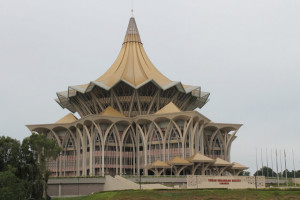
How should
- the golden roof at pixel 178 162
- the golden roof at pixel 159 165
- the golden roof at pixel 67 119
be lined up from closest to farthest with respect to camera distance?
the golden roof at pixel 178 162 < the golden roof at pixel 159 165 < the golden roof at pixel 67 119

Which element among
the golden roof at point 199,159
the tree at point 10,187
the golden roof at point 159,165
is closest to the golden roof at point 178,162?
the golden roof at point 159,165

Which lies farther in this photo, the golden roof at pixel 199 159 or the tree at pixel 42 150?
the golden roof at pixel 199 159

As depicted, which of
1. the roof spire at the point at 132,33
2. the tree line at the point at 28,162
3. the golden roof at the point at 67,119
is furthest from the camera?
the roof spire at the point at 132,33

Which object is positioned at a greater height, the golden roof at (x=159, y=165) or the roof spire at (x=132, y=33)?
the roof spire at (x=132, y=33)

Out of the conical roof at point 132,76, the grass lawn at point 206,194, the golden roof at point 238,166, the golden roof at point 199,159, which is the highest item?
the conical roof at point 132,76

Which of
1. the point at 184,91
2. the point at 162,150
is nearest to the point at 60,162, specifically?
the point at 162,150

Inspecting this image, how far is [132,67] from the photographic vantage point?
3162 inches

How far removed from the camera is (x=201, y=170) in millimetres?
68625

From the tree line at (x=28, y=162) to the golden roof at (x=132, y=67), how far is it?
1188 inches

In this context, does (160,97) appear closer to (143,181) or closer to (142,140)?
(142,140)

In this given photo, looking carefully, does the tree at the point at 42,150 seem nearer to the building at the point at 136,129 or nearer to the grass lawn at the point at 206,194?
the grass lawn at the point at 206,194

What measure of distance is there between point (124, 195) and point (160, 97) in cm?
3739

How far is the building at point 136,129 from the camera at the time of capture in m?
70.3

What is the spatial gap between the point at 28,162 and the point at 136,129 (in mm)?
32432
